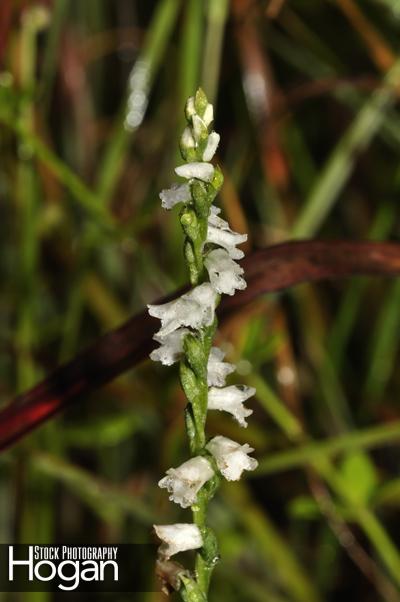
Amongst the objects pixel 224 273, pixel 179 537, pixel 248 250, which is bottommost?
pixel 179 537

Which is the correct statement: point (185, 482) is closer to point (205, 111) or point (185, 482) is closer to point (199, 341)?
point (199, 341)

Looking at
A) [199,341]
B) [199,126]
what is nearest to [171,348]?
[199,341]

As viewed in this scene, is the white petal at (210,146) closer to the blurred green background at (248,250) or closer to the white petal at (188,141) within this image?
the white petal at (188,141)

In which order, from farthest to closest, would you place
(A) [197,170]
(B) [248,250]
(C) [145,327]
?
(B) [248,250], (C) [145,327], (A) [197,170]

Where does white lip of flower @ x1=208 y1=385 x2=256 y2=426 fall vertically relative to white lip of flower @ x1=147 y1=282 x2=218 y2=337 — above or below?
below

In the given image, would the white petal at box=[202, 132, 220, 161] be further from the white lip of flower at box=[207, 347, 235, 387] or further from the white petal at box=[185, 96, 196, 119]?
the white lip of flower at box=[207, 347, 235, 387]

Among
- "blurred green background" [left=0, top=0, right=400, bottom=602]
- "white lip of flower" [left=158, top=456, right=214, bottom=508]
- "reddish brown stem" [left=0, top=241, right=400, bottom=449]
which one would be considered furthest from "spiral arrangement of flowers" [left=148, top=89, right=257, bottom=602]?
"blurred green background" [left=0, top=0, right=400, bottom=602]
